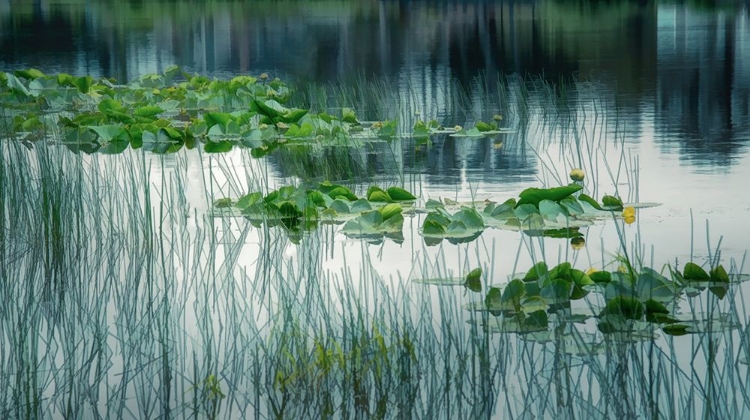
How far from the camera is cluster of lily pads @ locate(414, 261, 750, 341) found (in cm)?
318

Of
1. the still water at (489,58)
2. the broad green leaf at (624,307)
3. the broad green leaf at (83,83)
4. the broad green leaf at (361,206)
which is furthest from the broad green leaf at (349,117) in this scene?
the broad green leaf at (624,307)

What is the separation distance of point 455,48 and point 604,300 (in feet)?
38.9

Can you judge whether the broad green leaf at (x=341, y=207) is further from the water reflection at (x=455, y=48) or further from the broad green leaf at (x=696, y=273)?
the water reflection at (x=455, y=48)

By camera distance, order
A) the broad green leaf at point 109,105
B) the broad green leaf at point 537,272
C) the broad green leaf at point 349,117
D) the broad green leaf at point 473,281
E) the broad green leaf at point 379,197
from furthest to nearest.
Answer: the broad green leaf at point 109,105, the broad green leaf at point 349,117, the broad green leaf at point 379,197, the broad green leaf at point 473,281, the broad green leaf at point 537,272

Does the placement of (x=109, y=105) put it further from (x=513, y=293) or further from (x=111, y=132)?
(x=513, y=293)

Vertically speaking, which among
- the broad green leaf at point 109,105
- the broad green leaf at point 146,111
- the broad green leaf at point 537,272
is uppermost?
the broad green leaf at point 109,105

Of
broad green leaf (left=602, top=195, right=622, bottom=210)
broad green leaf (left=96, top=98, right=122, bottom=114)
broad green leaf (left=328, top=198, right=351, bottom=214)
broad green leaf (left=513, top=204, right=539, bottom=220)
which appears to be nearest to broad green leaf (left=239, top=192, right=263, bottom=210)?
broad green leaf (left=328, top=198, right=351, bottom=214)

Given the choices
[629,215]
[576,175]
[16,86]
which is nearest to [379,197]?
[576,175]

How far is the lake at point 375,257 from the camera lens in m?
2.82

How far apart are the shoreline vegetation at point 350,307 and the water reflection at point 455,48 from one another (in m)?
2.03

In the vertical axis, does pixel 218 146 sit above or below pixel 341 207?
above

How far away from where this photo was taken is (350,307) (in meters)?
2.99

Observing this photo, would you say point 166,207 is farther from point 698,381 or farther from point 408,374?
point 698,381

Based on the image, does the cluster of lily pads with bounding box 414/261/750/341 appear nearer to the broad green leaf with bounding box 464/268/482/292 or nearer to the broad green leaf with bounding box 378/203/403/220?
the broad green leaf with bounding box 464/268/482/292
